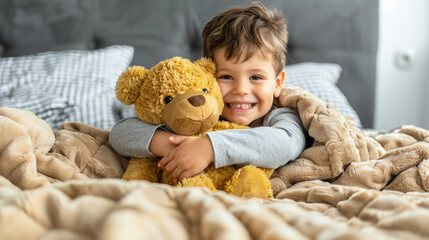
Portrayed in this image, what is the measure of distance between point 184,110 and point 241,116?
10.4 inches

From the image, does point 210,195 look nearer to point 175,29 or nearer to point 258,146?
point 258,146

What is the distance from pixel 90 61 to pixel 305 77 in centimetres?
90

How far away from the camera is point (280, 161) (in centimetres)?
101

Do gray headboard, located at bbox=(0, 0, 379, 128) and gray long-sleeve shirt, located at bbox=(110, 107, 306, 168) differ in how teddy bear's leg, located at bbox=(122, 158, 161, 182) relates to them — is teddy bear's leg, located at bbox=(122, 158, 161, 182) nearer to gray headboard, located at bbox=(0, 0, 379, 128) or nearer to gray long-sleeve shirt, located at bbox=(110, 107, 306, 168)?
gray long-sleeve shirt, located at bbox=(110, 107, 306, 168)

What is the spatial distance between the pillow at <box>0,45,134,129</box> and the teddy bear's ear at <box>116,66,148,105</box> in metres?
0.50

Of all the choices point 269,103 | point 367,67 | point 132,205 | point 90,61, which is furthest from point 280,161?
A: point 367,67

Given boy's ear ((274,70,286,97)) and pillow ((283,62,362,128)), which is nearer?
boy's ear ((274,70,286,97))

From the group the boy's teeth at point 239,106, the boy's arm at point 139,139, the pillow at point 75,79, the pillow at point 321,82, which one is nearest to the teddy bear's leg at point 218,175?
the boy's arm at point 139,139

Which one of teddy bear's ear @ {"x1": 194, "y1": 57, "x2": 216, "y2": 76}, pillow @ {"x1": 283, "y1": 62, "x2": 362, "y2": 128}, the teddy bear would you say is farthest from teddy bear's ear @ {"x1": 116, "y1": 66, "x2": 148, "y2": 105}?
pillow @ {"x1": 283, "y1": 62, "x2": 362, "y2": 128}

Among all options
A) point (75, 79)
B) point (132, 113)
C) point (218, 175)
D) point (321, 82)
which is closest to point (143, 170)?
point (218, 175)

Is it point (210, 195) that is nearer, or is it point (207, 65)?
point (210, 195)

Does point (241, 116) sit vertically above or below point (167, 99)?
below

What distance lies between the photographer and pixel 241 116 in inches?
44.6

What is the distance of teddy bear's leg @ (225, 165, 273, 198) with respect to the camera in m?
0.92
